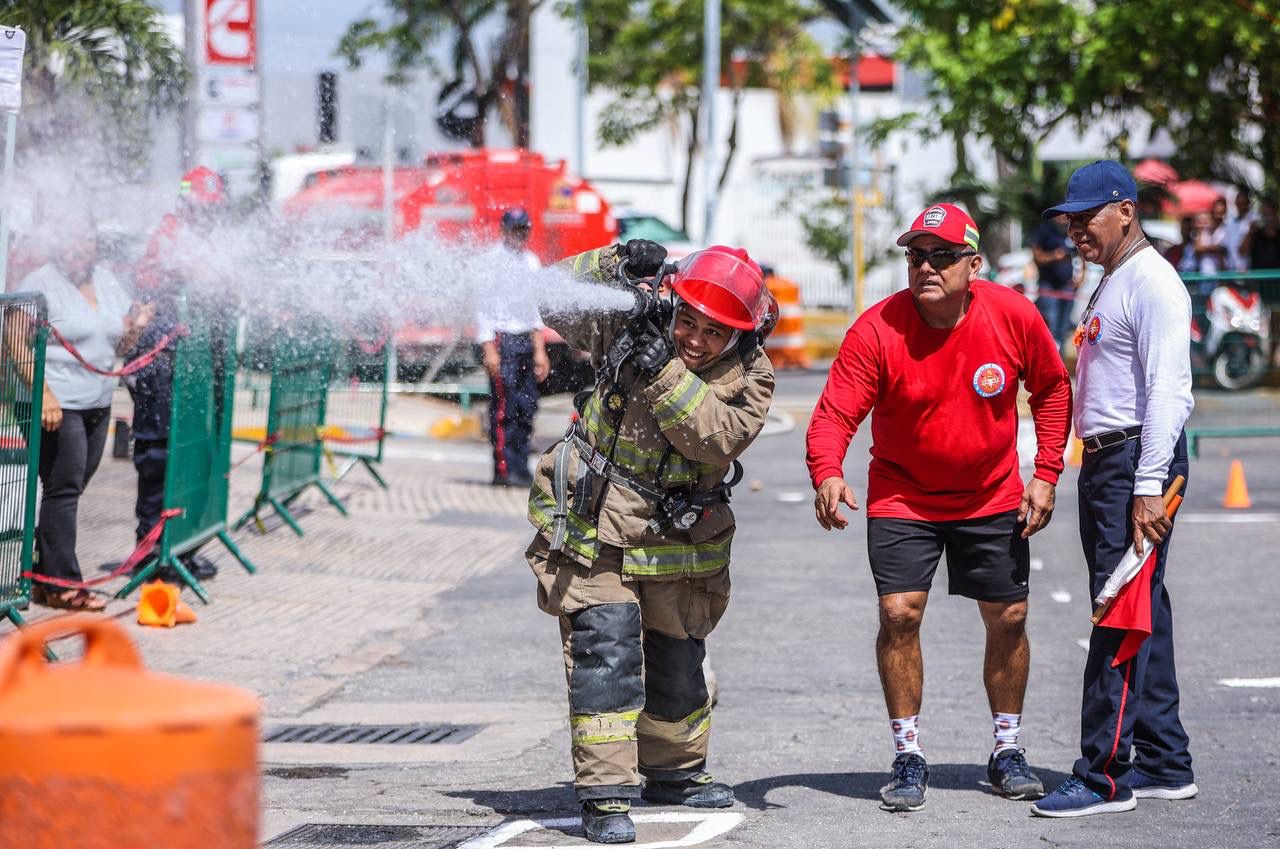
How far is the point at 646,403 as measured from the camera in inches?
197

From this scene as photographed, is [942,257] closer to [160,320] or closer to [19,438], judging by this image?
[19,438]

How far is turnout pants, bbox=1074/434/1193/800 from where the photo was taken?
525 cm

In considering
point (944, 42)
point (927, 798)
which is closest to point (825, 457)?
point (927, 798)

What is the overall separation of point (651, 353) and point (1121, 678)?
1.74 metres

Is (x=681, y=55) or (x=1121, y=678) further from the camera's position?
(x=681, y=55)

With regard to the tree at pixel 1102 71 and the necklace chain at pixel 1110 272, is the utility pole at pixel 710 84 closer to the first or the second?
the tree at pixel 1102 71

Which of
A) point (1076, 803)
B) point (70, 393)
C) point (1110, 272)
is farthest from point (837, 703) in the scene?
point (70, 393)

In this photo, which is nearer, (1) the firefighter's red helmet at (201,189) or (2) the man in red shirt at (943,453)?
(2) the man in red shirt at (943,453)

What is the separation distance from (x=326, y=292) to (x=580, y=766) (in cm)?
506

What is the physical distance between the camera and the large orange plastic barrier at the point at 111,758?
8.09 ft

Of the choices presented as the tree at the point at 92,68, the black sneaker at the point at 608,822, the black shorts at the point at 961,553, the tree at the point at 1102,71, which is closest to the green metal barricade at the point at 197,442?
the tree at the point at 92,68

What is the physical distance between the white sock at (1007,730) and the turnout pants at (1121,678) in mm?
231

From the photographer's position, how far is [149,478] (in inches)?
353

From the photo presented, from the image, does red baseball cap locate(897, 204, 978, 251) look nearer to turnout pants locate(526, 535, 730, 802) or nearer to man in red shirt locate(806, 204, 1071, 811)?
man in red shirt locate(806, 204, 1071, 811)
